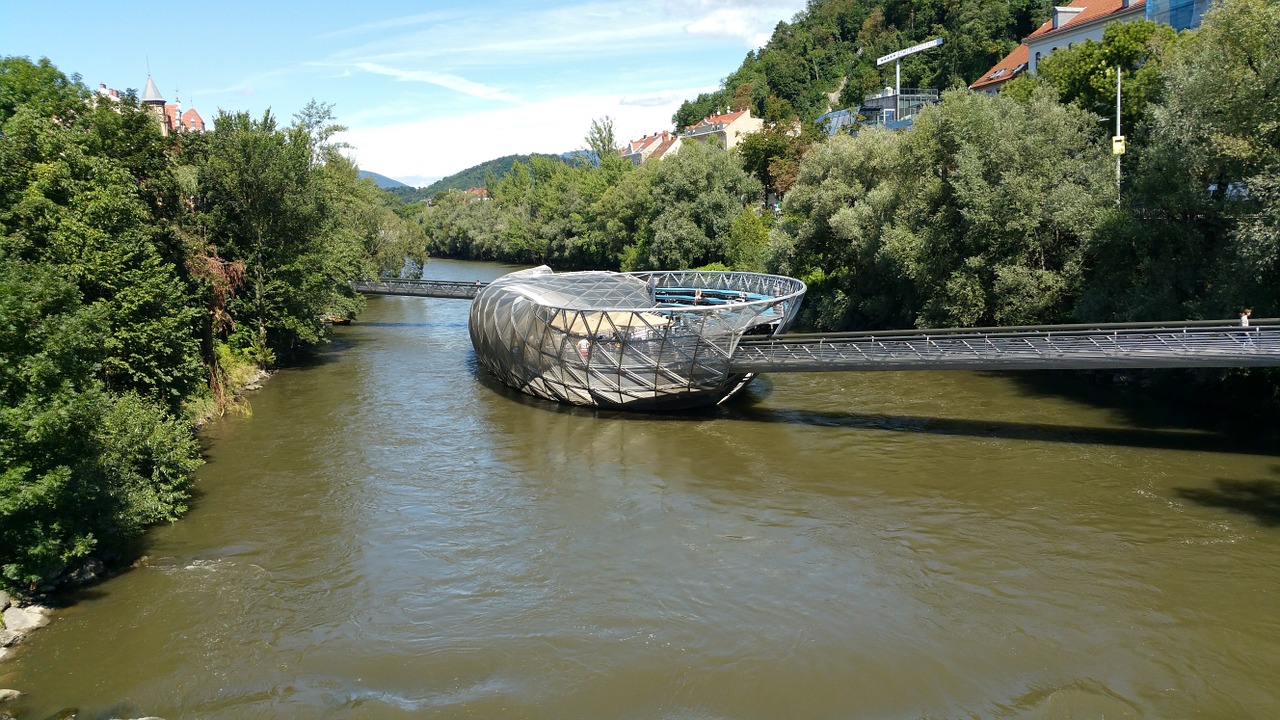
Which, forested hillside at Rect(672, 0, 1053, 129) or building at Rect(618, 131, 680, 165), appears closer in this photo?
forested hillside at Rect(672, 0, 1053, 129)

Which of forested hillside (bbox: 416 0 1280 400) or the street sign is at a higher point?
the street sign

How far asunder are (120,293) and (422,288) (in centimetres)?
3158

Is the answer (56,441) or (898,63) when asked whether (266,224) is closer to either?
(56,441)

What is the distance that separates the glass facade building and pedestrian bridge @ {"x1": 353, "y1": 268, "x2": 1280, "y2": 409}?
28193 millimetres

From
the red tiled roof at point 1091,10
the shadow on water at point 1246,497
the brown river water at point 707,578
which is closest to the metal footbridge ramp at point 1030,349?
the brown river water at point 707,578

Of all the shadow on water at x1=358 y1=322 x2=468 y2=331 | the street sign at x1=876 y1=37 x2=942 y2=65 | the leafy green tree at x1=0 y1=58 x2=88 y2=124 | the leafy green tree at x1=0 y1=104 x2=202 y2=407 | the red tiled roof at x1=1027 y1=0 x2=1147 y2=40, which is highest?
the street sign at x1=876 y1=37 x2=942 y2=65

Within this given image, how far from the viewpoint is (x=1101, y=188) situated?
88.1 feet

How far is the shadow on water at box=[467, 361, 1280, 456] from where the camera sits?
2036 centimetres

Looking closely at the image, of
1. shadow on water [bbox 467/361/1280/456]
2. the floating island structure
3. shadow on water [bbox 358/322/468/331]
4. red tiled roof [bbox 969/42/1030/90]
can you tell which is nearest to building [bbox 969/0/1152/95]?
red tiled roof [bbox 969/42/1030/90]

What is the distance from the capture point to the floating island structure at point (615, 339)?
2278 cm

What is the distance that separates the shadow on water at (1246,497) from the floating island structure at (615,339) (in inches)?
428

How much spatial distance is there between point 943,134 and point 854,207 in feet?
18.0

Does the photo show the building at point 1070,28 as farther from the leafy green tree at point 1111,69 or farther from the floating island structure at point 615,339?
the floating island structure at point 615,339

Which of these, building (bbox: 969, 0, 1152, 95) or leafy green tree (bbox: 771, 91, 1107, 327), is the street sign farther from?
leafy green tree (bbox: 771, 91, 1107, 327)
